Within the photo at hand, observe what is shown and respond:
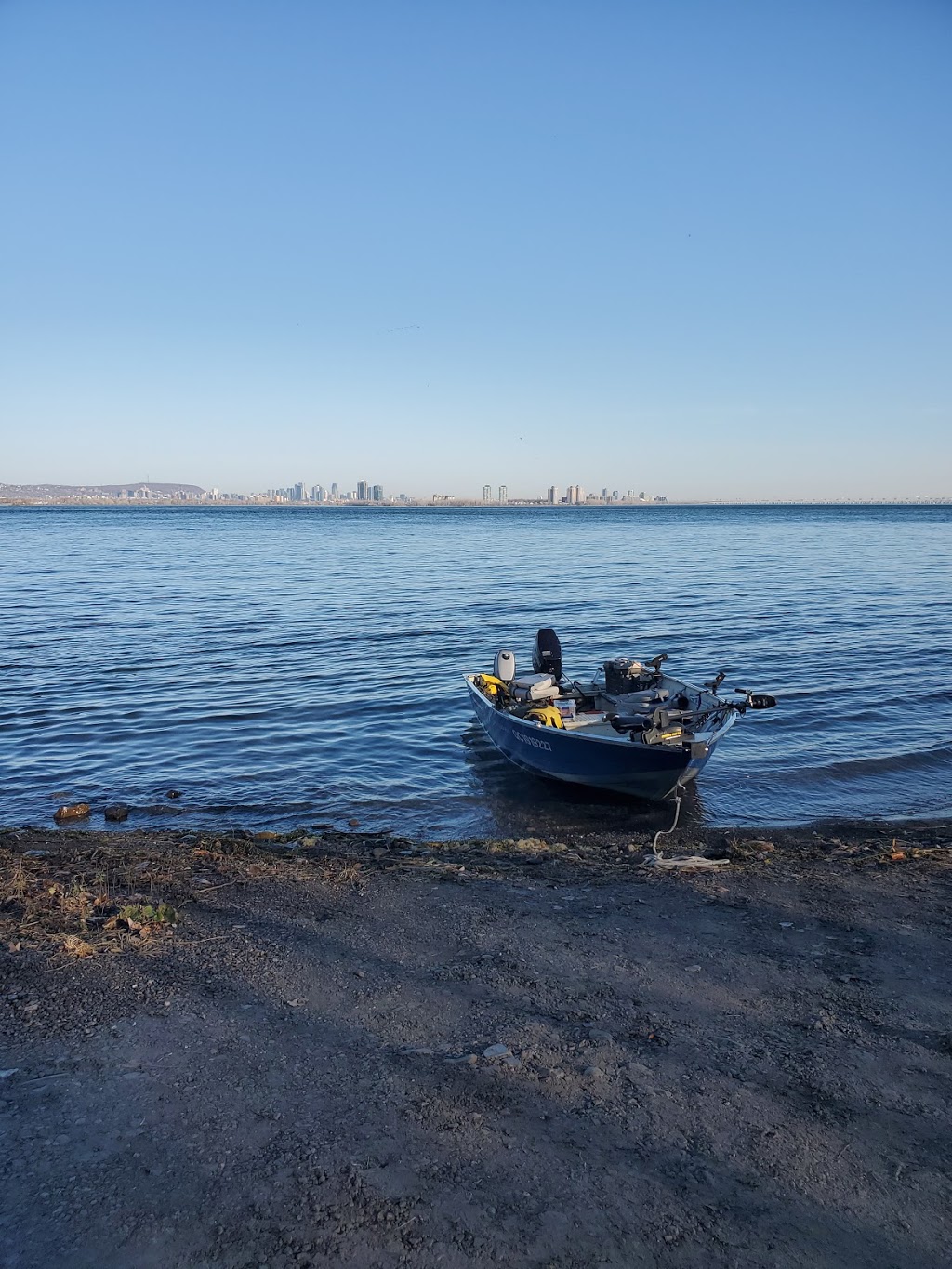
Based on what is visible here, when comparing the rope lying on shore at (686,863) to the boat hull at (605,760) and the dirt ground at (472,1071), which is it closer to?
the dirt ground at (472,1071)

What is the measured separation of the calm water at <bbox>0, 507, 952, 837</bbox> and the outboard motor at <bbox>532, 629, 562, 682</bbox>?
200 centimetres

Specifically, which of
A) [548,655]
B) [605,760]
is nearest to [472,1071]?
[605,760]

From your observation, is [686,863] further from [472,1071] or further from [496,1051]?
[472,1071]

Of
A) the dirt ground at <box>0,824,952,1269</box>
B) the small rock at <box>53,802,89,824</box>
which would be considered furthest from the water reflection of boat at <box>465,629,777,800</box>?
the small rock at <box>53,802,89,824</box>

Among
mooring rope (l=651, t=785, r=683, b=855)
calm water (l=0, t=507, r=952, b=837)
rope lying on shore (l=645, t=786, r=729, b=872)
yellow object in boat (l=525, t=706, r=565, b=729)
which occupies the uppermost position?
yellow object in boat (l=525, t=706, r=565, b=729)

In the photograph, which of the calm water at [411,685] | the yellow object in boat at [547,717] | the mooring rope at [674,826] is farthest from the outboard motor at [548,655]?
the mooring rope at [674,826]

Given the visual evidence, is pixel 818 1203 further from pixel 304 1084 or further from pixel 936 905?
pixel 936 905

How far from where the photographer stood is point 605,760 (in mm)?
12891

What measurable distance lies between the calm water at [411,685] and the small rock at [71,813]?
0.26 meters

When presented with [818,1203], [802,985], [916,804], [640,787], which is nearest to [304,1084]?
[818,1203]

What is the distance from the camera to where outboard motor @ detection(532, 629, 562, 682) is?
1784 cm

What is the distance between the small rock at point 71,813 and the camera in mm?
12805

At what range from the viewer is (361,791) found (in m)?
14.4

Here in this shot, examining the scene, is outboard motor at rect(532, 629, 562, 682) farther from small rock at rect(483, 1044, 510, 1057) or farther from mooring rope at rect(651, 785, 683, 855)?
small rock at rect(483, 1044, 510, 1057)
